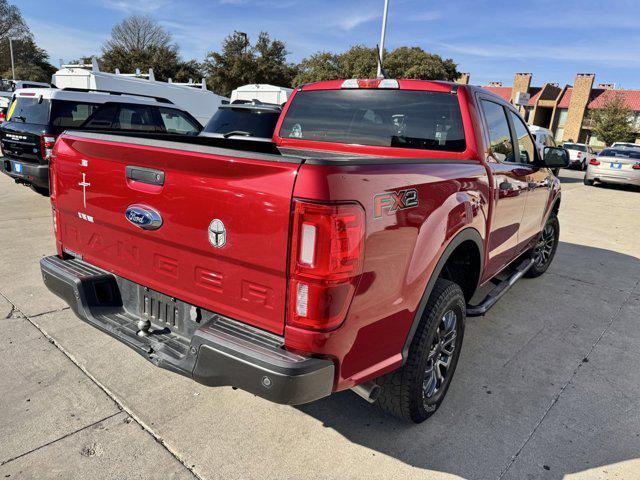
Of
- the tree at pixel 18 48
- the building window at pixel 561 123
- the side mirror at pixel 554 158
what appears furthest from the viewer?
the tree at pixel 18 48

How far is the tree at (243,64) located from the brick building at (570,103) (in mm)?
21383

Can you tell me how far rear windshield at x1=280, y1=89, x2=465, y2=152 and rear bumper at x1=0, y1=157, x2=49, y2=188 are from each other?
509 cm

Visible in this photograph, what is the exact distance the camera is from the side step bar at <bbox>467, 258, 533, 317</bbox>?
10.7 ft

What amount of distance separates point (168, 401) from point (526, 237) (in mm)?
3452

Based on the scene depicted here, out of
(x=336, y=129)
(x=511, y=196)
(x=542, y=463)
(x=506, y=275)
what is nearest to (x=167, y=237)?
(x=336, y=129)

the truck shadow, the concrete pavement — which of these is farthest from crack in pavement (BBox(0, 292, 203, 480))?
the truck shadow

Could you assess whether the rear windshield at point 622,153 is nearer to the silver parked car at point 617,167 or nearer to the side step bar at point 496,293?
the silver parked car at point 617,167

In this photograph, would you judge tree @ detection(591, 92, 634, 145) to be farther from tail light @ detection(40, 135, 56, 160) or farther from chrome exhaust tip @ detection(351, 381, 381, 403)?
chrome exhaust tip @ detection(351, 381, 381, 403)

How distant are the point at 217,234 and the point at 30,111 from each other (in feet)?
24.3

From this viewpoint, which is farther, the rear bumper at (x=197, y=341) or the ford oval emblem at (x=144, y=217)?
the ford oval emblem at (x=144, y=217)

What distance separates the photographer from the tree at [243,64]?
3669cm

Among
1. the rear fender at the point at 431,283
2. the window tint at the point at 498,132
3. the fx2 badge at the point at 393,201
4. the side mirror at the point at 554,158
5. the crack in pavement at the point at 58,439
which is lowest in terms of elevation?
the crack in pavement at the point at 58,439

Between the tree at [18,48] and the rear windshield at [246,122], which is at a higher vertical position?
the tree at [18,48]

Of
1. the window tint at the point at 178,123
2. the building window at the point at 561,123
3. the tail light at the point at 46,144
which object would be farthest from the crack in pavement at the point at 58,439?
the building window at the point at 561,123
